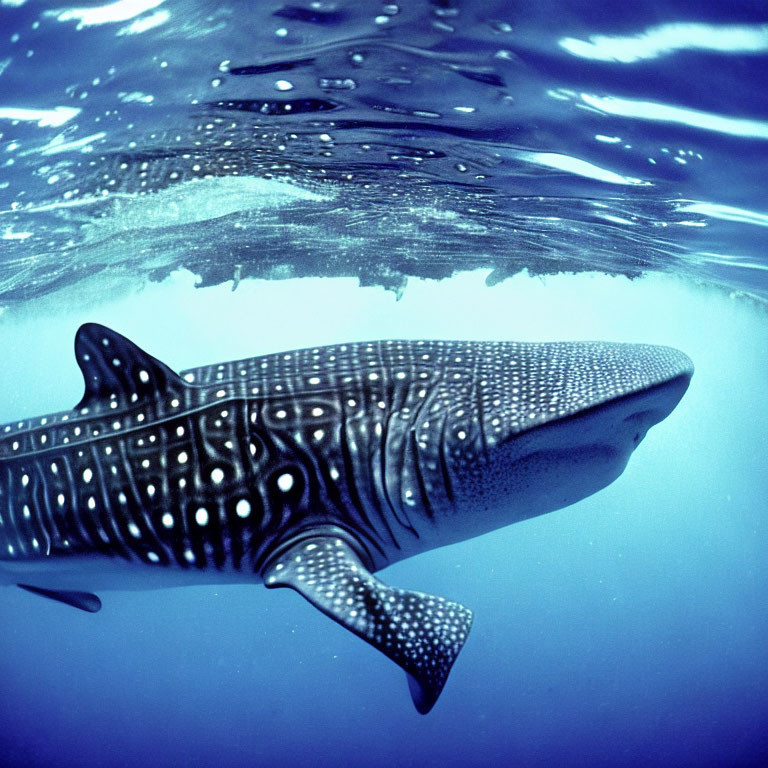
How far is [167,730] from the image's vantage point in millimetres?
22469

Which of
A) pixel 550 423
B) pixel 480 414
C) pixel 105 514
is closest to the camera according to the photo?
pixel 550 423

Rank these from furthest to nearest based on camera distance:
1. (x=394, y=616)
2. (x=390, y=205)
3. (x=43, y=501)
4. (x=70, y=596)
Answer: (x=390, y=205) < (x=70, y=596) < (x=43, y=501) < (x=394, y=616)

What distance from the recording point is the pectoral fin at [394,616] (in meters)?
3.08

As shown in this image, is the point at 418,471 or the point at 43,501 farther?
the point at 43,501

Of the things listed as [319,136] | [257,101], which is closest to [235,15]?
[257,101]

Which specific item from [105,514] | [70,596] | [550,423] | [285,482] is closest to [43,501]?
[105,514]

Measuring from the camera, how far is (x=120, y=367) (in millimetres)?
4176

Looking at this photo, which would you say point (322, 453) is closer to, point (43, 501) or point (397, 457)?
point (397, 457)

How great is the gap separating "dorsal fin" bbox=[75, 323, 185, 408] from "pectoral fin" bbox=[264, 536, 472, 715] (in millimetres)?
1585

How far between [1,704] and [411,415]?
3035 centimetres

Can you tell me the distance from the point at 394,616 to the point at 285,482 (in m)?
1.13

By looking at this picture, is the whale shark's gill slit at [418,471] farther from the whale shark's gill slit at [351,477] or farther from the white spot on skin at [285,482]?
the white spot on skin at [285,482]

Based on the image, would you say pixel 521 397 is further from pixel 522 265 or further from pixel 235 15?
pixel 522 265

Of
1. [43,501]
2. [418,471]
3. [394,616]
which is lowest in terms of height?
[394,616]
